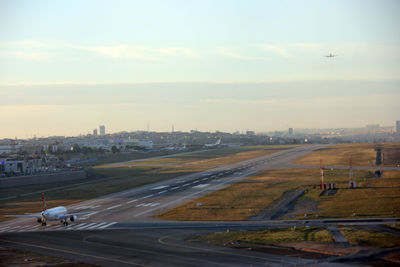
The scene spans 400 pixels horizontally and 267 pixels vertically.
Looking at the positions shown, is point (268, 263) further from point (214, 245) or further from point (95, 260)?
point (95, 260)

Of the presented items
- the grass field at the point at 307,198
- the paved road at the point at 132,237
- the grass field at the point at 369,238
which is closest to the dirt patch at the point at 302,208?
the grass field at the point at 307,198

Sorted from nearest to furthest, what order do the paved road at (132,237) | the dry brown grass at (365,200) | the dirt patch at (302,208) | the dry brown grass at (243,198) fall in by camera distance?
1. the paved road at (132,237)
2. the dry brown grass at (365,200)
3. the dirt patch at (302,208)
4. the dry brown grass at (243,198)

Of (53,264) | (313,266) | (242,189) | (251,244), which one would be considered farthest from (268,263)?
(242,189)

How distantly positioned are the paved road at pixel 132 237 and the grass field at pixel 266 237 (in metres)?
2.29

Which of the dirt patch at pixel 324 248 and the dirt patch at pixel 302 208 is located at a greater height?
the dirt patch at pixel 324 248

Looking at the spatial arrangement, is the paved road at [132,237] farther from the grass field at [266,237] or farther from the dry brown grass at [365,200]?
the dry brown grass at [365,200]

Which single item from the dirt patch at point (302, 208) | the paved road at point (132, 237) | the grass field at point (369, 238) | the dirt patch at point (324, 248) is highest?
the grass field at point (369, 238)

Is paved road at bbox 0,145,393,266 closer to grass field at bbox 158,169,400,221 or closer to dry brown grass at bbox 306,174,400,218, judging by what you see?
grass field at bbox 158,169,400,221

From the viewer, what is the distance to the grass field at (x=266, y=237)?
42875 mm

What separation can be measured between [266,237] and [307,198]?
92.8 feet

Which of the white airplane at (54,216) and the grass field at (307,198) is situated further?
the white airplane at (54,216)

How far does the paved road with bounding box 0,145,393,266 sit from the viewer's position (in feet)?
126

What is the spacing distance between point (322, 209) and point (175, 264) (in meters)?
30.0

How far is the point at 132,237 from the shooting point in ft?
159
